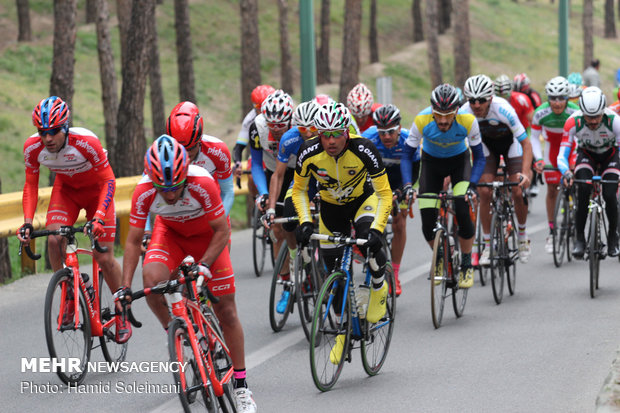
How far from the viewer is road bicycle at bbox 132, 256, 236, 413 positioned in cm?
561

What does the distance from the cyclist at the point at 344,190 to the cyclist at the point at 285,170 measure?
0.93 metres

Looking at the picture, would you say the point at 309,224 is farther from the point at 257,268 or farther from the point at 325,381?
the point at 257,268

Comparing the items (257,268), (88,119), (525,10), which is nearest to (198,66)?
(88,119)

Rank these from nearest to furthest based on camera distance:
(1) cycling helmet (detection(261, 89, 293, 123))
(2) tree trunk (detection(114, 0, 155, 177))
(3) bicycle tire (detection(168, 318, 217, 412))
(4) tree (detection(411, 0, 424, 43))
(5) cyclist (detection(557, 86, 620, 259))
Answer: (3) bicycle tire (detection(168, 318, 217, 412)) → (1) cycling helmet (detection(261, 89, 293, 123)) → (5) cyclist (detection(557, 86, 620, 259)) → (2) tree trunk (detection(114, 0, 155, 177)) → (4) tree (detection(411, 0, 424, 43))

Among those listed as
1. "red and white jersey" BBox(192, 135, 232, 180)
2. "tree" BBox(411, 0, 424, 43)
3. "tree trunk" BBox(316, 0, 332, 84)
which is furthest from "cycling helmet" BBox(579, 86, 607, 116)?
"tree" BBox(411, 0, 424, 43)

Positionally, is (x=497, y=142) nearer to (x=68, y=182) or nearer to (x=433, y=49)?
(x=68, y=182)

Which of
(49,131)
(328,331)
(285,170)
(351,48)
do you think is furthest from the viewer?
(351,48)

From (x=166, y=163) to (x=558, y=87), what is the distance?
8.34m

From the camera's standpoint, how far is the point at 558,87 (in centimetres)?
1324

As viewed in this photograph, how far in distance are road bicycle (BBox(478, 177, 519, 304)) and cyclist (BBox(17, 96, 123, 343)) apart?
408cm

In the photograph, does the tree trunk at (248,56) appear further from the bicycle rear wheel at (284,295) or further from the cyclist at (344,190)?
the cyclist at (344,190)

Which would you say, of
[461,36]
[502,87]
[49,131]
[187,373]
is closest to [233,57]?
[461,36]

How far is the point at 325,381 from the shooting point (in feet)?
24.0

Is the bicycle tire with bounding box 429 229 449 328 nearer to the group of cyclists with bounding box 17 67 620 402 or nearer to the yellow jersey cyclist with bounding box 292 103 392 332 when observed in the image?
the group of cyclists with bounding box 17 67 620 402
